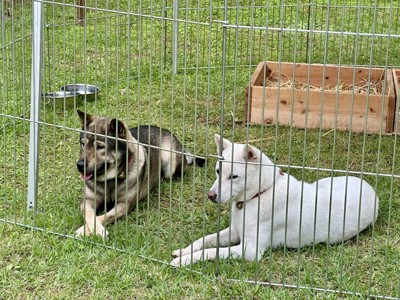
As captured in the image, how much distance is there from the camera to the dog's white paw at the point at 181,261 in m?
4.46

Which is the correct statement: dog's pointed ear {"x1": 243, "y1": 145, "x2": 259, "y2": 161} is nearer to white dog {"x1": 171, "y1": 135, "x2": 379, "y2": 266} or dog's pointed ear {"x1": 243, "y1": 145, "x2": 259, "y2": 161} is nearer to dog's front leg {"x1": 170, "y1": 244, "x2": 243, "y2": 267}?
white dog {"x1": 171, "y1": 135, "x2": 379, "y2": 266}

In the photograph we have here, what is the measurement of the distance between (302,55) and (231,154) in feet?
17.3

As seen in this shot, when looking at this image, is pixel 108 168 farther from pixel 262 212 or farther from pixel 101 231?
pixel 262 212

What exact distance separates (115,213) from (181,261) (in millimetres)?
805

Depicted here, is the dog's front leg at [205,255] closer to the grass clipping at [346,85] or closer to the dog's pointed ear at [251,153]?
the dog's pointed ear at [251,153]

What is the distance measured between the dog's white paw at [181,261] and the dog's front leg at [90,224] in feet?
1.77

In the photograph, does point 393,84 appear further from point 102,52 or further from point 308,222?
point 102,52

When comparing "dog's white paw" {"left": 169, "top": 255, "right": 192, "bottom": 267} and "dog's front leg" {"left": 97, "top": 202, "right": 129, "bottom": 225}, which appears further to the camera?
"dog's front leg" {"left": 97, "top": 202, "right": 129, "bottom": 225}

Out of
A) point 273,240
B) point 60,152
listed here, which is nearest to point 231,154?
point 273,240

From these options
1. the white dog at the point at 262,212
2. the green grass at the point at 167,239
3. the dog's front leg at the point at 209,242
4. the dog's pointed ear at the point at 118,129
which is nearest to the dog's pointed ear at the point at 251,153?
the white dog at the point at 262,212

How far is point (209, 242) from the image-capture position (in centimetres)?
479

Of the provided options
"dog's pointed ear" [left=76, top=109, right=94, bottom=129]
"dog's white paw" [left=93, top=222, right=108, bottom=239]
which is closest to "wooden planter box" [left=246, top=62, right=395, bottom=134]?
"dog's pointed ear" [left=76, top=109, right=94, bottom=129]

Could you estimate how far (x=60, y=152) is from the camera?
646 cm

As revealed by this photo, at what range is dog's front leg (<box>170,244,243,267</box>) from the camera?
446 centimetres
